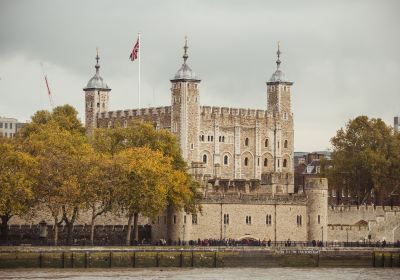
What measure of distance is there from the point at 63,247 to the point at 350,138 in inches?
1700

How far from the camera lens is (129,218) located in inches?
4616

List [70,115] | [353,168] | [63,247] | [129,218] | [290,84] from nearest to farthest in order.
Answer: [63,247], [129,218], [353,168], [70,115], [290,84]

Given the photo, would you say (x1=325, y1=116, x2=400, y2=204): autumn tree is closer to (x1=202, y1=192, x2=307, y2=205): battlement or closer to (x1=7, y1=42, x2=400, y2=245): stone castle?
(x1=7, y1=42, x2=400, y2=245): stone castle

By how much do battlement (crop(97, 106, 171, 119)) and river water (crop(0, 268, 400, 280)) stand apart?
154 feet

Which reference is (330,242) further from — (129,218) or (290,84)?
(290,84)

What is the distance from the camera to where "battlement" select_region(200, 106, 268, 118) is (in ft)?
511

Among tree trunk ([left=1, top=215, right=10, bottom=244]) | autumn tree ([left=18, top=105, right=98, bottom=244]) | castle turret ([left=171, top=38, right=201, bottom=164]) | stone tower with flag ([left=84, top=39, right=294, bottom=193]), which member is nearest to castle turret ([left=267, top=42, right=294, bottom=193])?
stone tower with flag ([left=84, top=39, right=294, bottom=193])

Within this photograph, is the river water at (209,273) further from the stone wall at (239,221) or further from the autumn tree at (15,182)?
the stone wall at (239,221)

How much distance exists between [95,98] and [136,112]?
599cm

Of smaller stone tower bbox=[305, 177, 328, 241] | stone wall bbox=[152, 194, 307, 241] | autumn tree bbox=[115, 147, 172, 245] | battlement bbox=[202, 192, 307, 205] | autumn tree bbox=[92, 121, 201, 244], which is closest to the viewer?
autumn tree bbox=[115, 147, 172, 245]

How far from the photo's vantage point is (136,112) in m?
160

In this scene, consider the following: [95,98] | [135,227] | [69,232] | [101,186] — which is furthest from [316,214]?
[95,98]

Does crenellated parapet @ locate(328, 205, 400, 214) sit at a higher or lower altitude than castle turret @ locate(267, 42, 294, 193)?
lower

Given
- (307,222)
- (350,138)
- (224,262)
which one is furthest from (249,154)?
(224,262)
